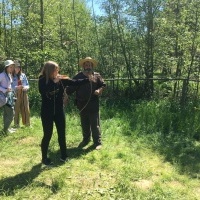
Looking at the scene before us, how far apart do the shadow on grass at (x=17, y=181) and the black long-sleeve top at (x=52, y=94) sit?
84 cm

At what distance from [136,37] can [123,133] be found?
4505 mm

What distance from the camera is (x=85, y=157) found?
5.39 m

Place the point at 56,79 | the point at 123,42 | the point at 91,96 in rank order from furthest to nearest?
the point at 123,42 < the point at 91,96 < the point at 56,79

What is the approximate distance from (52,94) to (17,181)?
1217mm

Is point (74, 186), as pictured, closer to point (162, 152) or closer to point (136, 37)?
point (162, 152)

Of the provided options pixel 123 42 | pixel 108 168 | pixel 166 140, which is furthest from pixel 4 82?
pixel 123 42

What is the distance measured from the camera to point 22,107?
23.4ft

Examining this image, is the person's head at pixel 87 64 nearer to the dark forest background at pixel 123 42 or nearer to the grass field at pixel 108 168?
the grass field at pixel 108 168

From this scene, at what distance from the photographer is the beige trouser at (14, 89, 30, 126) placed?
7.06 meters

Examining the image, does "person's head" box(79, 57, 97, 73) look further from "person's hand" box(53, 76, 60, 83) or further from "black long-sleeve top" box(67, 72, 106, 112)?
"person's hand" box(53, 76, 60, 83)

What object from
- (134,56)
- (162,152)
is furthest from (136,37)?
(162,152)

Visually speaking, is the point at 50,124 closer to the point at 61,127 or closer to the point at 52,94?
the point at 61,127

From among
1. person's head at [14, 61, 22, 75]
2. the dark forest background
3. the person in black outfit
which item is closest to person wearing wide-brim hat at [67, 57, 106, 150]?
the person in black outfit

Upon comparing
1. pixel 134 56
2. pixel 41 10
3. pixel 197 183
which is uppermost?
pixel 41 10
